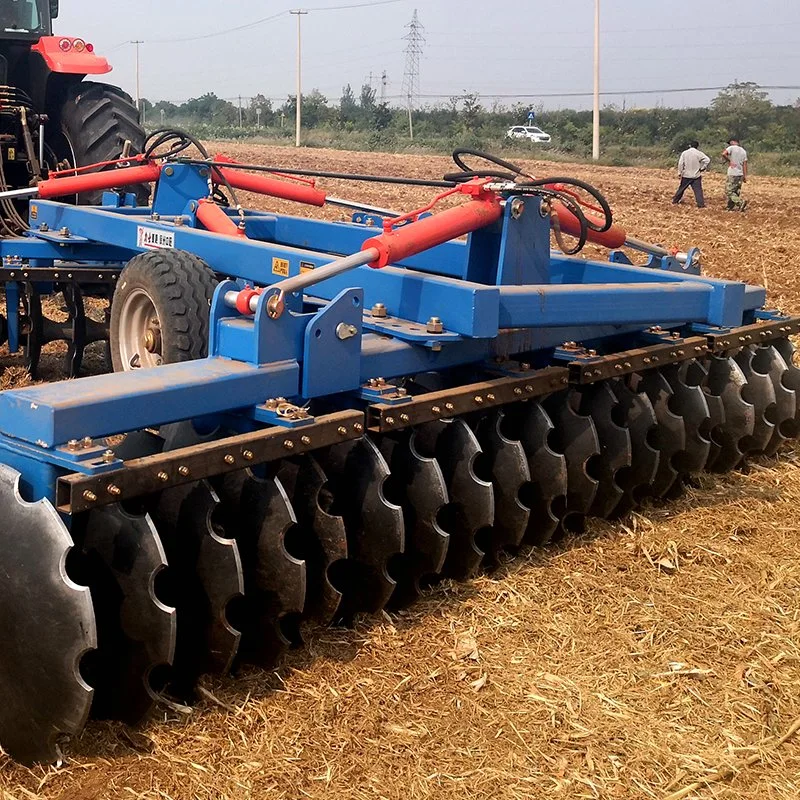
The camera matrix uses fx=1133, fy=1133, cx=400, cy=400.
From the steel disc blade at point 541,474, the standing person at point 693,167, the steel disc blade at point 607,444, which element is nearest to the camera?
the steel disc blade at point 541,474

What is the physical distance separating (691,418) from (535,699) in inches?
67.9

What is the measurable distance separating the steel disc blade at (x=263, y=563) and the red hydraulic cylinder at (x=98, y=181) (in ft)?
10.00

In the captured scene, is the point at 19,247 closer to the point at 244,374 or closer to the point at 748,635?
the point at 244,374

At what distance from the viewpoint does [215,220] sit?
4.99 meters

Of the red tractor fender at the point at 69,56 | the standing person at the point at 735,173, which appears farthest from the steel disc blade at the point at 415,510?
the standing person at the point at 735,173

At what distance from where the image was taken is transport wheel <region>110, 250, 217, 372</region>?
3.96 meters

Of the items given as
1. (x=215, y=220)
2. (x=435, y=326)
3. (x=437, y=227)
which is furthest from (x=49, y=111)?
(x=435, y=326)

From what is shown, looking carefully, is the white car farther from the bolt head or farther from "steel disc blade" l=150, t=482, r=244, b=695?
"steel disc blade" l=150, t=482, r=244, b=695

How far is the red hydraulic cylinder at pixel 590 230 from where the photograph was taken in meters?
4.29

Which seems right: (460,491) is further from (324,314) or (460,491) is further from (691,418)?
(691,418)

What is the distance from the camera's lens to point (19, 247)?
5.41 m

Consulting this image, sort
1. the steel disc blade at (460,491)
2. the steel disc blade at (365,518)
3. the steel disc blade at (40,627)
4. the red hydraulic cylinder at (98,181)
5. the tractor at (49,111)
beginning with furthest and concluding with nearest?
the tractor at (49,111), the red hydraulic cylinder at (98,181), the steel disc blade at (460,491), the steel disc blade at (365,518), the steel disc blade at (40,627)

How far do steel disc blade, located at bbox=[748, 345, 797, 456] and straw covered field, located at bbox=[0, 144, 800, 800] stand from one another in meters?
0.79

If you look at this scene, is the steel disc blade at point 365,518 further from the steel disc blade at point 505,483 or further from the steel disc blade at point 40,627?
the steel disc blade at point 40,627
